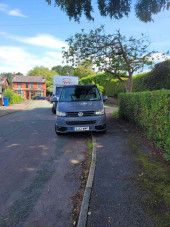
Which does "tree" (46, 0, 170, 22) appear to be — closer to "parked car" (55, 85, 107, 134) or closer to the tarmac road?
"parked car" (55, 85, 107, 134)

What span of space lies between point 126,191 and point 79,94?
4829 mm

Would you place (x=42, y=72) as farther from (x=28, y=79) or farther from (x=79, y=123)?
(x=79, y=123)

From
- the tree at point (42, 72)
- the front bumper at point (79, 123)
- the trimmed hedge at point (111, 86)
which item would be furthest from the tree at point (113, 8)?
the tree at point (42, 72)

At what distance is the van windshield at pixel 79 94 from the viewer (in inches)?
264

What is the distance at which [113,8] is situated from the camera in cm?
697

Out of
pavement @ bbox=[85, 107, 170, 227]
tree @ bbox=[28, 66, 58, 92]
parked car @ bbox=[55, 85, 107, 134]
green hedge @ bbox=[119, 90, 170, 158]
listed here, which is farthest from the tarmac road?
tree @ bbox=[28, 66, 58, 92]

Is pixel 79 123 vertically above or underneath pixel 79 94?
underneath

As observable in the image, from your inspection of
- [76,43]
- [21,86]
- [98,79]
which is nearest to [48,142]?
[76,43]

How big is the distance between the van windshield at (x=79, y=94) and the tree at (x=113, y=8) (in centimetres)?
323

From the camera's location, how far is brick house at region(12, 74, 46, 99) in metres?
66.2

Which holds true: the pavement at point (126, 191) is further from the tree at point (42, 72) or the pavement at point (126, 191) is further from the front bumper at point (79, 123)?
the tree at point (42, 72)

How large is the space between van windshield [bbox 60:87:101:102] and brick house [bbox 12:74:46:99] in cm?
6418

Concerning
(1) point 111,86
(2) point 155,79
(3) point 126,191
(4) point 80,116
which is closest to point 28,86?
(1) point 111,86

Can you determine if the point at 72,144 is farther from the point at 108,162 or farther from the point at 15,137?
the point at 15,137
